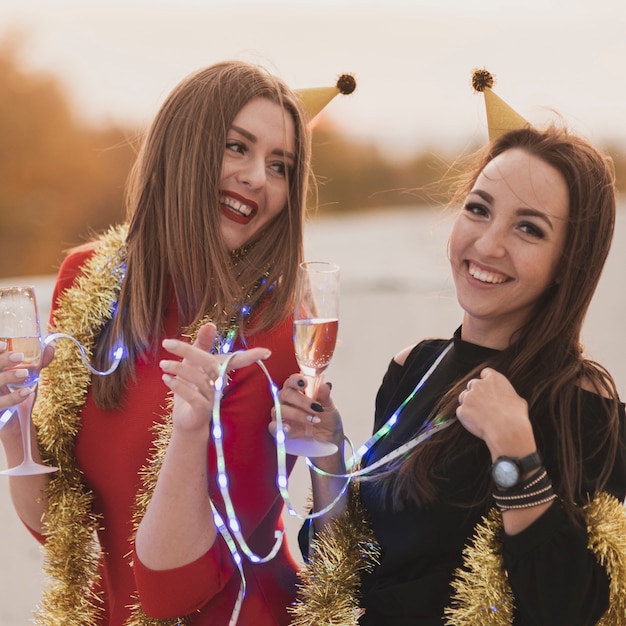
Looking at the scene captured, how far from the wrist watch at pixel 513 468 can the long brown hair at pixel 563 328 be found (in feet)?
0.54

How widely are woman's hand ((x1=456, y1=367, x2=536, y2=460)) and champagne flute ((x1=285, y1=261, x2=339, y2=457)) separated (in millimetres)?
253

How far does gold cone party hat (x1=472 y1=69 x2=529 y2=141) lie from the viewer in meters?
1.69

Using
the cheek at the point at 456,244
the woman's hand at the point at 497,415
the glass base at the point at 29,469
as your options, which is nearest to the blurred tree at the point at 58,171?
the cheek at the point at 456,244

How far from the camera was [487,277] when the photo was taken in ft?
5.21

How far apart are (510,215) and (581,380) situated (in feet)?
1.10

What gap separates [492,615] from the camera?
1428mm

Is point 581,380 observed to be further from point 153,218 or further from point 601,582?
point 153,218

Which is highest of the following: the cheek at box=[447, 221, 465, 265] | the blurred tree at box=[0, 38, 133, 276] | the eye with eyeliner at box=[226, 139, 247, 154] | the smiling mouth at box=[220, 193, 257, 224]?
the eye with eyeliner at box=[226, 139, 247, 154]

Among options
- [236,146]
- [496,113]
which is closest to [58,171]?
[236,146]

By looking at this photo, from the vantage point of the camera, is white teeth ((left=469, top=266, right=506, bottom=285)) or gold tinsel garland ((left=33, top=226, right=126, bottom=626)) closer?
white teeth ((left=469, top=266, right=506, bottom=285))

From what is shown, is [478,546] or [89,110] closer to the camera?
[478,546]

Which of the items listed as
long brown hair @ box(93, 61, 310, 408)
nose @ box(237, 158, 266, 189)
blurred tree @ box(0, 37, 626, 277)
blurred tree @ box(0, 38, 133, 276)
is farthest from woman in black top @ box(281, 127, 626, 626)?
blurred tree @ box(0, 38, 133, 276)

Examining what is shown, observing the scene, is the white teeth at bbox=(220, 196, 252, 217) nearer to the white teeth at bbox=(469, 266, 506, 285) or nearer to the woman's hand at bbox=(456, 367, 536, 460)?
the white teeth at bbox=(469, 266, 506, 285)

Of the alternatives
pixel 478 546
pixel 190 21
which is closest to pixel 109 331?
pixel 478 546
